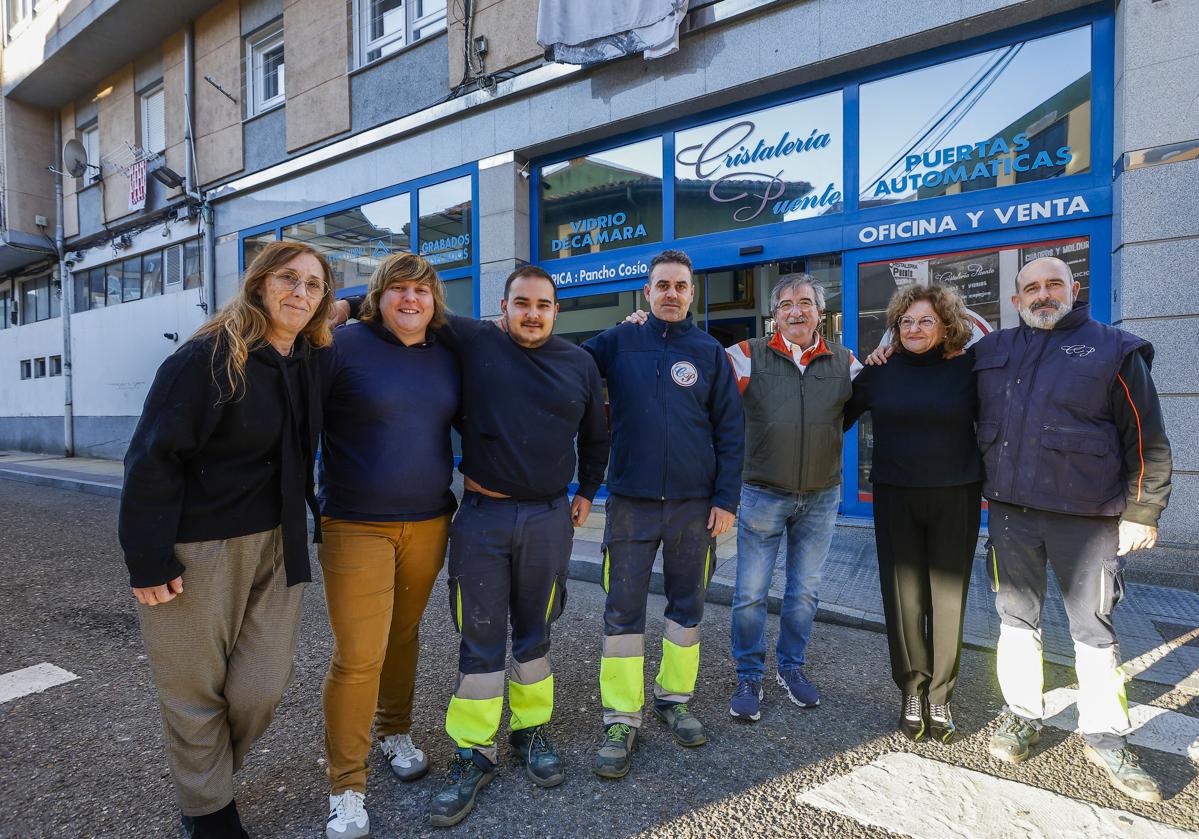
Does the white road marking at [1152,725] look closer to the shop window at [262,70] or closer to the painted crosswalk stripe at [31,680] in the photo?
the painted crosswalk stripe at [31,680]

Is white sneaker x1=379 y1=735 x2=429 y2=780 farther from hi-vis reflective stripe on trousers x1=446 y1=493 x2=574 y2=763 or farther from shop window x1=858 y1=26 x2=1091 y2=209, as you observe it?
shop window x1=858 y1=26 x2=1091 y2=209

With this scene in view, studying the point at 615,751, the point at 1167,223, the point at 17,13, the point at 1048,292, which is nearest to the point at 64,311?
the point at 17,13

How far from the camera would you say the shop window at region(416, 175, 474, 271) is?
9375mm

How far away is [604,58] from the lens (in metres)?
7.75

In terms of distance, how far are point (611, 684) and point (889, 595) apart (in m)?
1.37

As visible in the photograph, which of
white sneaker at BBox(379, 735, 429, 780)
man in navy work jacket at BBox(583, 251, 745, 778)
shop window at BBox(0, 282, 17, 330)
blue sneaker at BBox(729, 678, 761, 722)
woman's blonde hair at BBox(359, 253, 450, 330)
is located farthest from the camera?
shop window at BBox(0, 282, 17, 330)

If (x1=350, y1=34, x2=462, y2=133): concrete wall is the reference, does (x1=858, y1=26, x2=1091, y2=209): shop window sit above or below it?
below

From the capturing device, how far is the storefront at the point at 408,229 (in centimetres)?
937

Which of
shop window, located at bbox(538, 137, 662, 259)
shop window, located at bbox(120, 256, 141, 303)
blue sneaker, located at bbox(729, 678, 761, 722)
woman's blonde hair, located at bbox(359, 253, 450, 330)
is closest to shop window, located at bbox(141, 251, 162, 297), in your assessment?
shop window, located at bbox(120, 256, 141, 303)

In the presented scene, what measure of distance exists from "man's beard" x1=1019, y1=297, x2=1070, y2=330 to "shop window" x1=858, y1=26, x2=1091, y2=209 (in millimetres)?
4158

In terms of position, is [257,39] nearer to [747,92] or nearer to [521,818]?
[747,92]

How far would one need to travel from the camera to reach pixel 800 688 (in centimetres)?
329

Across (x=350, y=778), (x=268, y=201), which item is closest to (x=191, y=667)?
(x=350, y=778)

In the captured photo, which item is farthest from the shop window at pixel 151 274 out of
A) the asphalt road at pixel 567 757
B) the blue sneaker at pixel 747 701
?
the blue sneaker at pixel 747 701
